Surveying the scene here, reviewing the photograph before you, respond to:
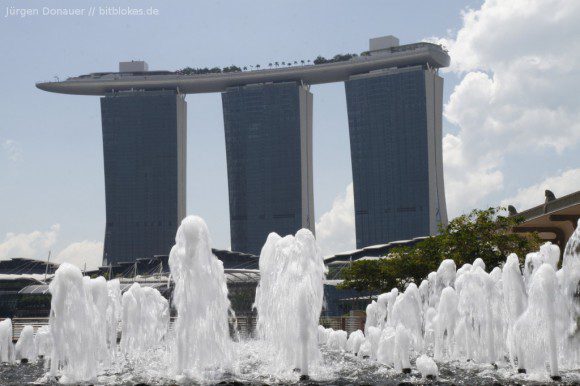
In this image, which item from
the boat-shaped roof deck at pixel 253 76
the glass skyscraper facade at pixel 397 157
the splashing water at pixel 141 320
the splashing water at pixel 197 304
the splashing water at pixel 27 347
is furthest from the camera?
the boat-shaped roof deck at pixel 253 76

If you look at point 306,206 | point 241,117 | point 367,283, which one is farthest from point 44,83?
point 367,283

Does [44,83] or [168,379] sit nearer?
[168,379]

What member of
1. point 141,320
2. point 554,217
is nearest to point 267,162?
point 554,217

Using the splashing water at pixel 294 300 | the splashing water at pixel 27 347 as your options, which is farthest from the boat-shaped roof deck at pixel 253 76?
the splashing water at pixel 294 300

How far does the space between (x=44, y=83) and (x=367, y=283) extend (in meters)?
109

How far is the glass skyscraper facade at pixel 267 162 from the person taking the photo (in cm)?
14175

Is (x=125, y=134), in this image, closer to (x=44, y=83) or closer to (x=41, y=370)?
(x=44, y=83)

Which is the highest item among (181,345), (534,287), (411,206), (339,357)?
(411,206)

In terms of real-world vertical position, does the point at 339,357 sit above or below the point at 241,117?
below

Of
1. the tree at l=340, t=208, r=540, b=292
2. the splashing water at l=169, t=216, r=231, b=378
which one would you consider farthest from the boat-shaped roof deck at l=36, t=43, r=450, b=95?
the splashing water at l=169, t=216, r=231, b=378

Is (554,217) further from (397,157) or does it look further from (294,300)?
(397,157)

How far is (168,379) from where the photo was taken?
20.3m

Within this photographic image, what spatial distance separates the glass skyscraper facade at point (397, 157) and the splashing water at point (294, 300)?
111m

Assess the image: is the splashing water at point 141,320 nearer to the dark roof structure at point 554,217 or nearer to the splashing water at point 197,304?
the splashing water at point 197,304
